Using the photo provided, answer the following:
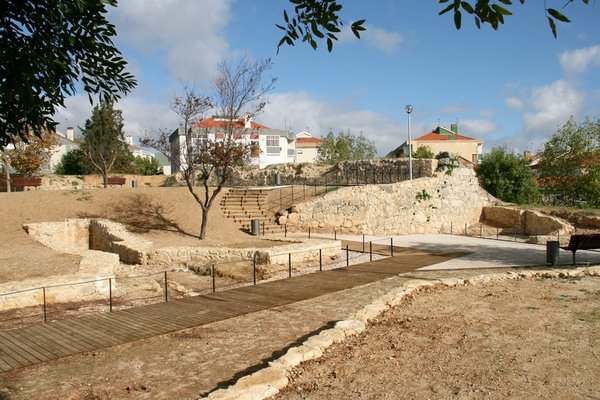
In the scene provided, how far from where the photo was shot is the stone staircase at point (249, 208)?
23.7 metres

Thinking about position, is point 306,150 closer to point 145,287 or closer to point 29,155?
point 29,155

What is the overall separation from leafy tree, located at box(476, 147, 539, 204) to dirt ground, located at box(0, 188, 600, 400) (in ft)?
100

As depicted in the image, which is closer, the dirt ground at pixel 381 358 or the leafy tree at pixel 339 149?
the dirt ground at pixel 381 358

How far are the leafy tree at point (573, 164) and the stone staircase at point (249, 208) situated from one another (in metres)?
23.7

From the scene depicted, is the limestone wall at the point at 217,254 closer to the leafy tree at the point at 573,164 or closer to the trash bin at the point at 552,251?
the trash bin at the point at 552,251

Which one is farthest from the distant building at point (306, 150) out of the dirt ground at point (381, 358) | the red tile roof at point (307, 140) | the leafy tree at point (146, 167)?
the dirt ground at point (381, 358)

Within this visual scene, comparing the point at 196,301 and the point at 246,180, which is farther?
the point at 246,180

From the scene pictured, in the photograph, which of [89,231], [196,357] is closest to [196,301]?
[196,357]

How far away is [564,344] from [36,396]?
22.6 ft

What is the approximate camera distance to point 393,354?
6.69 meters

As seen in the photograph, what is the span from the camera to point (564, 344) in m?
7.00

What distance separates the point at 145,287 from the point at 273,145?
68.7 m

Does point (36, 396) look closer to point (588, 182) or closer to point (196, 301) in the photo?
point (196, 301)

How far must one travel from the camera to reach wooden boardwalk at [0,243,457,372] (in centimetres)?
702
